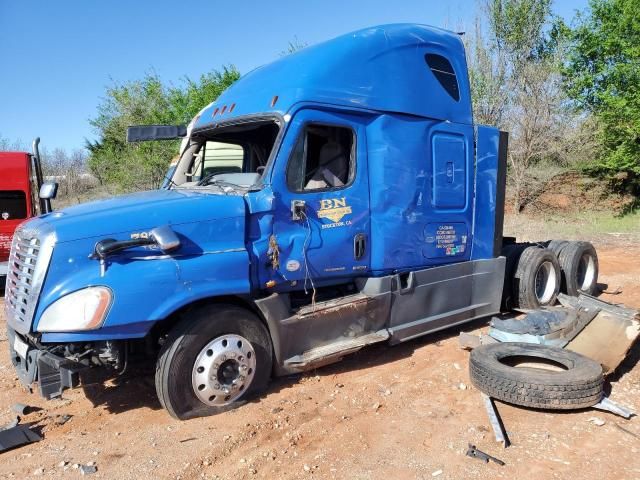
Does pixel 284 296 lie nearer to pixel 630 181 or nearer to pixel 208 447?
pixel 208 447

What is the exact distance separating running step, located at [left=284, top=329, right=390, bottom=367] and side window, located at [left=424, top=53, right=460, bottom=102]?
2.88 metres

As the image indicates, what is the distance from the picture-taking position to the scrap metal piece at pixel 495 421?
12.2 feet

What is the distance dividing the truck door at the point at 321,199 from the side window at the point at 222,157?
39.1 inches

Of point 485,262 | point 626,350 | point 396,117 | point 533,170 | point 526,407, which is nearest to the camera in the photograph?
point 526,407

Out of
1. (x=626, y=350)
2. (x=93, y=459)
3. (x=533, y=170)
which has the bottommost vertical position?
(x=93, y=459)

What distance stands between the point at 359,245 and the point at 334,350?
1043 mm

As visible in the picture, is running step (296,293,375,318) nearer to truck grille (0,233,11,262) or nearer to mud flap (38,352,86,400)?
mud flap (38,352,86,400)

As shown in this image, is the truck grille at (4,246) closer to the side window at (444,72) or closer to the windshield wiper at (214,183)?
the windshield wiper at (214,183)

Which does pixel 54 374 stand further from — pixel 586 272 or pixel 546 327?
pixel 586 272

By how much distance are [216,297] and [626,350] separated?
3.90 meters

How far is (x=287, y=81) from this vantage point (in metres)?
4.82

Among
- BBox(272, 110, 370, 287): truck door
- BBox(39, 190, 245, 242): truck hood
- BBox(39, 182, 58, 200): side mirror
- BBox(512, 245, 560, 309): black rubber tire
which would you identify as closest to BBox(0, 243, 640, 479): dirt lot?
BBox(272, 110, 370, 287): truck door

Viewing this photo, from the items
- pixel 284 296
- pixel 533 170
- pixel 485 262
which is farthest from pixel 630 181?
pixel 284 296

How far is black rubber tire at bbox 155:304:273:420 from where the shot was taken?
400 centimetres
